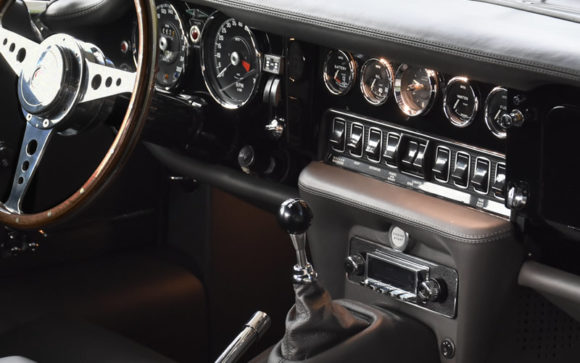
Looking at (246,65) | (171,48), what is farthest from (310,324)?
(171,48)

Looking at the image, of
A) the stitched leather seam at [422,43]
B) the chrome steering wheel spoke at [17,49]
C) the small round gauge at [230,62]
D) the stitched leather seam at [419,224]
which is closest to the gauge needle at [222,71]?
the small round gauge at [230,62]

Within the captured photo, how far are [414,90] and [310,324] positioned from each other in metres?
0.51

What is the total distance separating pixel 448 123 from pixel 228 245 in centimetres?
113

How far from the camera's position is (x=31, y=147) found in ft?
6.51

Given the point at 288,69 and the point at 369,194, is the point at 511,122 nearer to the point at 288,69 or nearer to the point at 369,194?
the point at 369,194

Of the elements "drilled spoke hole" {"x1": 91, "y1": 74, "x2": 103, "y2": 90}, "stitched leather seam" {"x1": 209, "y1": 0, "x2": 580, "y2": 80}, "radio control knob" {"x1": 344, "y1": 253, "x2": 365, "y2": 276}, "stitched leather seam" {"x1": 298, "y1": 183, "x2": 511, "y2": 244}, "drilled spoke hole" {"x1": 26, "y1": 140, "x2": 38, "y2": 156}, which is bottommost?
"radio control knob" {"x1": 344, "y1": 253, "x2": 365, "y2": 276}

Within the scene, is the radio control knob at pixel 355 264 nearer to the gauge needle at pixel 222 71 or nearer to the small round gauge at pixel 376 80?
the small round gauge at pixel 376 80

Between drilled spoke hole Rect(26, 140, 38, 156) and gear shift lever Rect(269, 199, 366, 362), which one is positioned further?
drilled spoke hole Rect(26, 140, 38, 156)

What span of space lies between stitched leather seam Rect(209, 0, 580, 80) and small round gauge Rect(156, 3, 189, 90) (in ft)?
1.17

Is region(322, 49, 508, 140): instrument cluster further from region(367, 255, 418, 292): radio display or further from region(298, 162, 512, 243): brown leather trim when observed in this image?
region(367, 255, 418, 292): radio display

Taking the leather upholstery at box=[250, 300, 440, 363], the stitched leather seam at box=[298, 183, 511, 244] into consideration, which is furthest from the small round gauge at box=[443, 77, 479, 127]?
the leather upholstery at box=[250, 300, 440, 363]

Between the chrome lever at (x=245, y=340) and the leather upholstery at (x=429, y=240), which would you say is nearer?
the leather upholstery at (x=429, y=240)

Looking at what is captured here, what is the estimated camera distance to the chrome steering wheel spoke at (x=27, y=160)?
1.95 meters

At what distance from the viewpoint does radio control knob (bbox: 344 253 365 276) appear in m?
2.08
